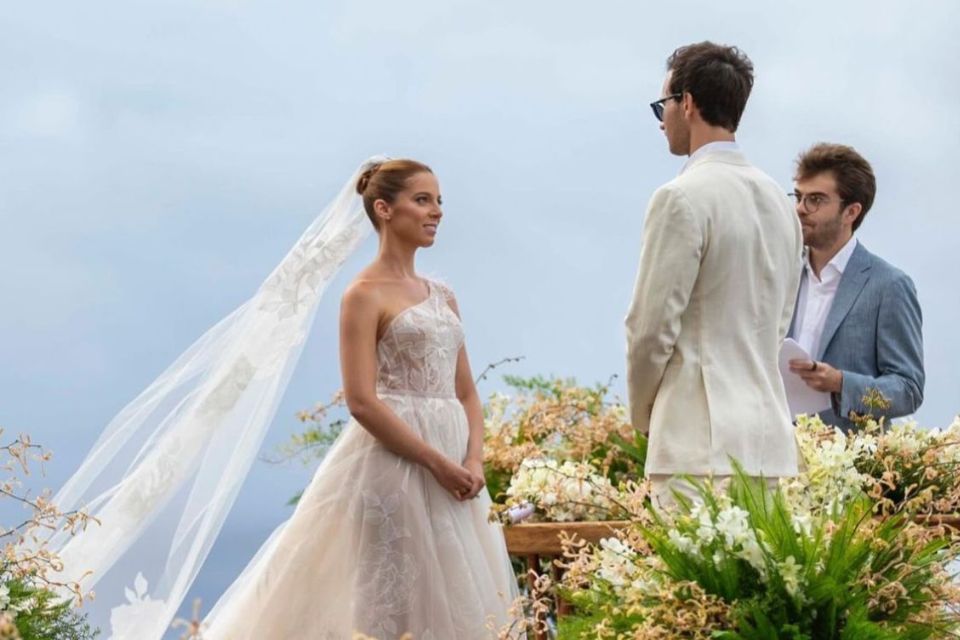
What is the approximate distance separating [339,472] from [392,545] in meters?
0.36

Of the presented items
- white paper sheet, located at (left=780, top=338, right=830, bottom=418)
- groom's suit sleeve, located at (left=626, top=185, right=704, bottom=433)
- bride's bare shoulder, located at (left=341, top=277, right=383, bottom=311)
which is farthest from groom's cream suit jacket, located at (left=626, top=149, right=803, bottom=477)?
bride's bare shoulder, located at (left=341, top=277, right=383, bottom=311)

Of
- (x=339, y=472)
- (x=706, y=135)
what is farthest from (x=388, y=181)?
(x=706, y=135)

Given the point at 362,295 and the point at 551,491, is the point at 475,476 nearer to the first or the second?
the point at 551,491

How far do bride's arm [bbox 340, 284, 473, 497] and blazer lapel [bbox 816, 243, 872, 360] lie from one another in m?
1.82

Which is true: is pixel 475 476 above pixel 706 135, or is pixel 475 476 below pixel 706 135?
below

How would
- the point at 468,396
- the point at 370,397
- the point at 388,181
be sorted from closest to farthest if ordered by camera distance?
the point at 370,397, the point at 388,181, the point at 468,396

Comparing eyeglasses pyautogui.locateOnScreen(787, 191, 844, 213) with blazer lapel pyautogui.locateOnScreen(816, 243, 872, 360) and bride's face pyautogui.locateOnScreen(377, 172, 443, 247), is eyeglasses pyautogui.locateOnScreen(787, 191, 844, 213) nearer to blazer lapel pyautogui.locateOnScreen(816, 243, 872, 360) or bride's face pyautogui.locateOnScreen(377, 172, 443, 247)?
blazer lapel pyautogui.locateOnScreen(816, 243, 872, 360)

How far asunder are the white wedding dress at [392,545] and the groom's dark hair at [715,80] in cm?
151

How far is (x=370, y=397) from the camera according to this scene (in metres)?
5.49

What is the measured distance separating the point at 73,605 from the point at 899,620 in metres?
2.55

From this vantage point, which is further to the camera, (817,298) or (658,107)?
(817,298)

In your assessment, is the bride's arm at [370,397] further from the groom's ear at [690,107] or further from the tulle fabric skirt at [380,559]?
the groom's ear at [690,107]

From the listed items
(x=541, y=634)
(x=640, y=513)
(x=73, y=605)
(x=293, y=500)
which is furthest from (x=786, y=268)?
(x=293, y=500)

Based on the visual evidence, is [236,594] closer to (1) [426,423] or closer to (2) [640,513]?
(1) [426,423]
